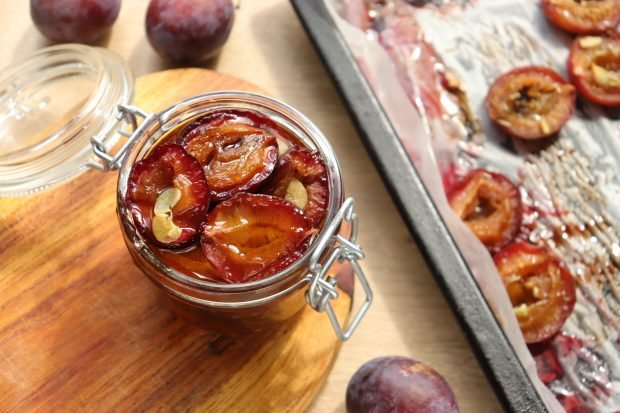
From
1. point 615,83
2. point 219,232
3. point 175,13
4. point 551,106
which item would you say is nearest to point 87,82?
point 175,13

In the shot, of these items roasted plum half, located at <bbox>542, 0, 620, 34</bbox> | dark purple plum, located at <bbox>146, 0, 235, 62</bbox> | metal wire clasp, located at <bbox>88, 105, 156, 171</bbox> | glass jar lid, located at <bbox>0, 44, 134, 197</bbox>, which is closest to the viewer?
metal wire clasp, located at <bbox>88, 105, 156, 171</bbox>

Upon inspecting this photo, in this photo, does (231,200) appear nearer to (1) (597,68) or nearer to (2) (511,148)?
(2) (511,148)

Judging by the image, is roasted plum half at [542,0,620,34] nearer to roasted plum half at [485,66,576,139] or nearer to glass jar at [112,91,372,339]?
roasted plum half at [485,66,576,139]

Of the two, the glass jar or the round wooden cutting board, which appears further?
the round wooden cutting board

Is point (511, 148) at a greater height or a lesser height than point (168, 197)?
lesser

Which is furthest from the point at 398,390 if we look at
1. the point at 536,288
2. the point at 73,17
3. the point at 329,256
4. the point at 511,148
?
the point at 73,17

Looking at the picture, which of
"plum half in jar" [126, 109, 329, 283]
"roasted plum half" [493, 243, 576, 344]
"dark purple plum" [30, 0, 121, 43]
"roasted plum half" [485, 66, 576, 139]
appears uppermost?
"plum half in jar" [126, 109, 329, 283]

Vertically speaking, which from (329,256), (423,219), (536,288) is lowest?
(536,288)

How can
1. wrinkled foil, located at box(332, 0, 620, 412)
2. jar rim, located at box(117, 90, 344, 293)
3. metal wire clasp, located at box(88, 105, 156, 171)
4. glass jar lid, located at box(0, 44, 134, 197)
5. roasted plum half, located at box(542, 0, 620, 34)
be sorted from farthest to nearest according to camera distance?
roasted plum half, located at box(542, 0, 620, 34) < wrinkled foil, located at box(332, 0, 620, 412) < glass jar lid, located at box(0, 44, 134, 197) < metal wire clasp, located at box(88, 105, 156, 171) < jar rim, located at box(117, 90, 344, 293)

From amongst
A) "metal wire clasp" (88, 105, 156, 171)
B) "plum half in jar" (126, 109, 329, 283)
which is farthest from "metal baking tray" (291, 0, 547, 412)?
"metal wire clasp" (88, 105, 156, 171)
